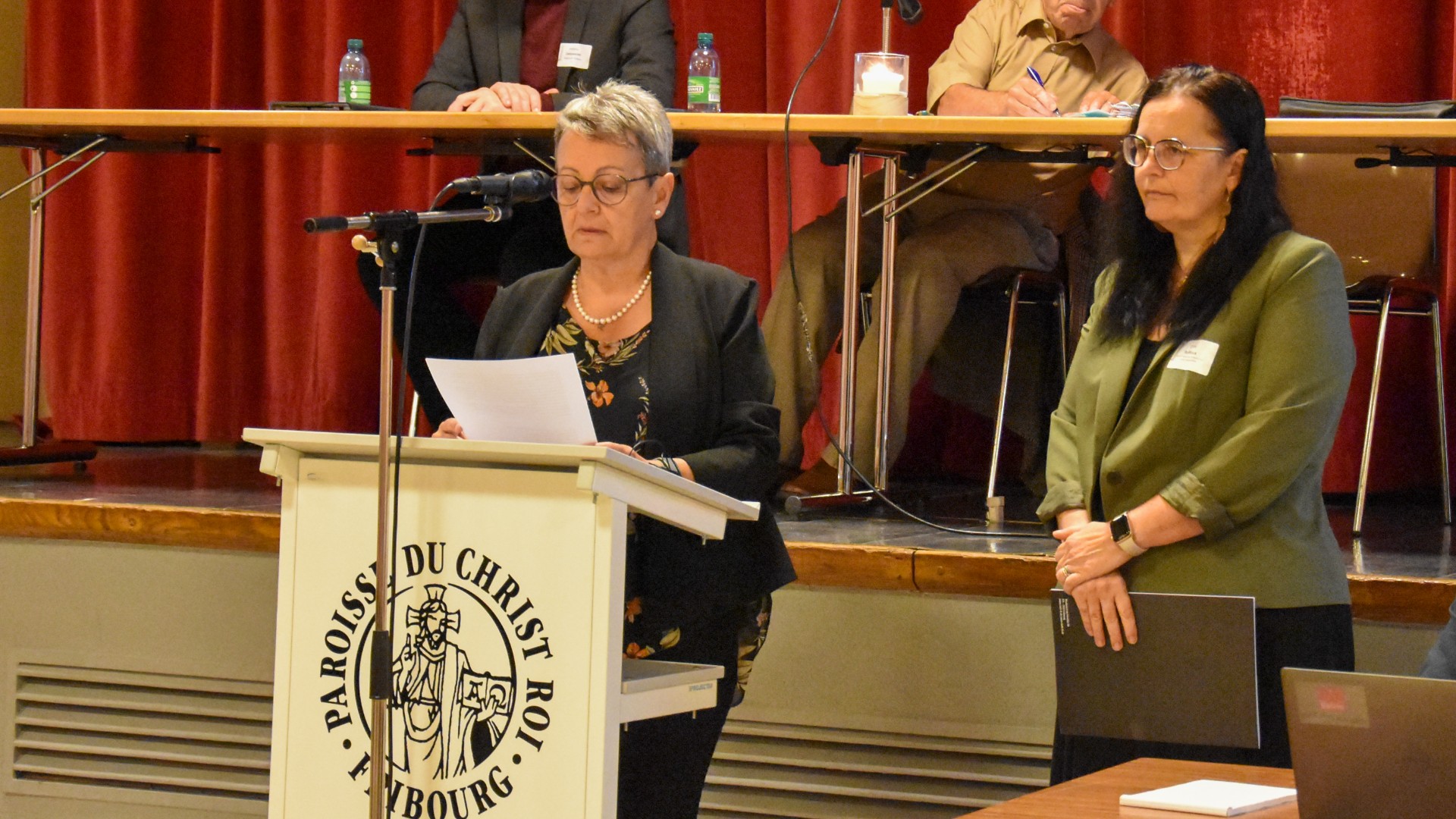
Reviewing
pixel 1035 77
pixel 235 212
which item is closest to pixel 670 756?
pixel 1035 77

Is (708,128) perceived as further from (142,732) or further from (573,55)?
(142,732)

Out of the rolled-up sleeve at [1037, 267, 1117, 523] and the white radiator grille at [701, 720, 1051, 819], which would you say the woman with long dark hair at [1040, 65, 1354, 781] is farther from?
the white radiator grille at [701, 720, 1051, 819]

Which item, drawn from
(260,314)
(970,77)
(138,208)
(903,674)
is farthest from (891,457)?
(138,208)

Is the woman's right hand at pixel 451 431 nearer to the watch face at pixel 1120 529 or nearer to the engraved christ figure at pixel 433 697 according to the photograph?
the engraved christ figure at pixel 433 697

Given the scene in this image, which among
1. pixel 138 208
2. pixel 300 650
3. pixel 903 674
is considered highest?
pixel 138 208

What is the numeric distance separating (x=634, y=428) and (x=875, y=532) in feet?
3.35

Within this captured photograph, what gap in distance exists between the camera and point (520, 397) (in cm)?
176

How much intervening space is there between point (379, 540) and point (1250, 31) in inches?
129

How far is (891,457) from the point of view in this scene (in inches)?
136

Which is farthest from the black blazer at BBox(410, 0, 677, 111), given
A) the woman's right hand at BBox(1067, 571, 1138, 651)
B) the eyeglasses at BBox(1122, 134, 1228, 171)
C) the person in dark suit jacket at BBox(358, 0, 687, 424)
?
the woman's right hand at BBox(1067, 571, 1138, 651)

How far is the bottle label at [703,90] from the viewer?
3762 millimetres

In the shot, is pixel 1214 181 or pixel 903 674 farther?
pixel 903 674

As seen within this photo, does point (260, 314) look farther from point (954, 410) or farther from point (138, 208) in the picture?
point (954, 410)

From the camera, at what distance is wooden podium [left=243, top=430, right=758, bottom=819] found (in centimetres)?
170
